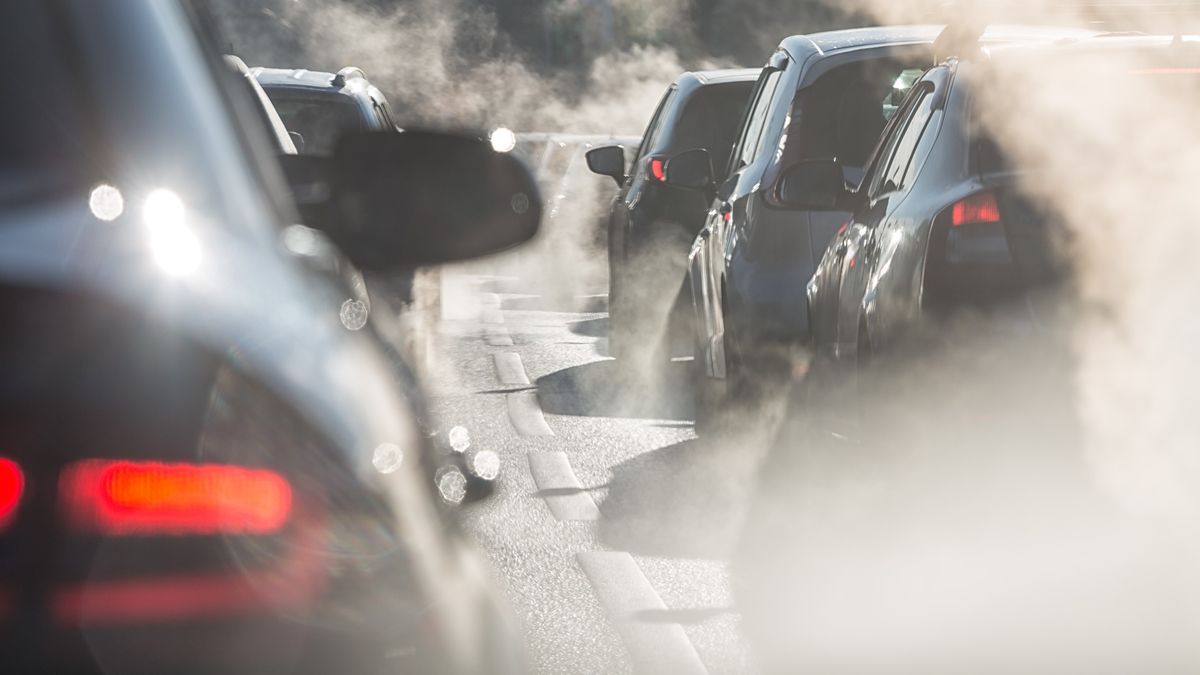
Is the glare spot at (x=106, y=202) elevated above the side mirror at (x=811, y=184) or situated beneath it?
elevated above

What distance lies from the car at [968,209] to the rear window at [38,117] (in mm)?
3403

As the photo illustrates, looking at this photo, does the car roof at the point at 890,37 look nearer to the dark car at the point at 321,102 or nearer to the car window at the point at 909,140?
the car window at the point at 909,140

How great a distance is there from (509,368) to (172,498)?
11482 mm

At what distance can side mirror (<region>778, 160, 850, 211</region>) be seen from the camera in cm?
662

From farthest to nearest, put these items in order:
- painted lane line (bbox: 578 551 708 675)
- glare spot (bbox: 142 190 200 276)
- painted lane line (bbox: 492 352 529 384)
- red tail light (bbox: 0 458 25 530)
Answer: painted lane line (bbox: 492 352 529 384), painted lane line (bbox: 578 551 708 675), glare spot (bbox: 142 190 200 276), red tail light (bbox: 0 458 25 530)

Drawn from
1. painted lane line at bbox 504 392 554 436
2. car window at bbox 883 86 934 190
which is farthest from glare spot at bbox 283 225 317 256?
painted lane line at bbox 504 392 554 436

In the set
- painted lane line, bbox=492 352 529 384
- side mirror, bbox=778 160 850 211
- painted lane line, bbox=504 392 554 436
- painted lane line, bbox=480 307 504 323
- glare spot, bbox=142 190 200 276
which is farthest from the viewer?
painted lane line, bbox=480 307 504 323

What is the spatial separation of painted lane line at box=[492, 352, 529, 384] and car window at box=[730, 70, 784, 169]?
3.12 meters

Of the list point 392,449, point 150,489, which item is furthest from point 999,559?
point 150,489

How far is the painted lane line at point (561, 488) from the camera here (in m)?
7.49

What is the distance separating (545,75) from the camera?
2212 inches

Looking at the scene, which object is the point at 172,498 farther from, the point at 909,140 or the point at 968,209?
the point at 909,140

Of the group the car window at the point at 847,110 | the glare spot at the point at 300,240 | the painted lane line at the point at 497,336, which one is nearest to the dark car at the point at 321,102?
the car window at the point at 847,110

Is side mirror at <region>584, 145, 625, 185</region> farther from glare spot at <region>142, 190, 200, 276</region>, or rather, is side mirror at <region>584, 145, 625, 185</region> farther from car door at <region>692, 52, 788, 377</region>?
glare spot at <region>142, 190, 200, 276</region>
